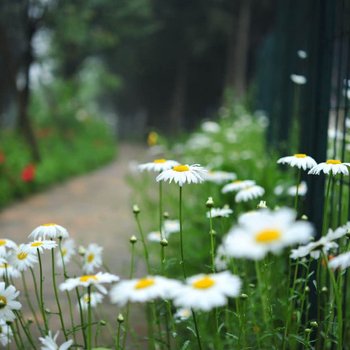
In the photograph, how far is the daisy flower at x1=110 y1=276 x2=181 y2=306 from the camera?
0.77m

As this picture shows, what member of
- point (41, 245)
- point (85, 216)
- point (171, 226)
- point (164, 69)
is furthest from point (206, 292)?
point (164, 69)

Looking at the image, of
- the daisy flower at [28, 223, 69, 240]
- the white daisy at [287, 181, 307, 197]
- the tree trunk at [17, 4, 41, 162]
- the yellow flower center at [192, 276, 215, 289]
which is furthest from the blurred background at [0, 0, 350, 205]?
the yellow flower center at [192, 276, 215, 289]

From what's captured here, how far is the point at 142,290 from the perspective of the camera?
2.61 ft

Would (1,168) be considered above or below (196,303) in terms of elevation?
below

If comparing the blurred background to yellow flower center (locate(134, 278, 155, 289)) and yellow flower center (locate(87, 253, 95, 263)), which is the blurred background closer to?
yellow flower center (locate(87, 253, 95, 263))

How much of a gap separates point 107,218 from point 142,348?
2751 mm

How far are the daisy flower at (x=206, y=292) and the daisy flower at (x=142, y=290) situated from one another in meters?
0.02

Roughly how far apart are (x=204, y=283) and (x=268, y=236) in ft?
0.59

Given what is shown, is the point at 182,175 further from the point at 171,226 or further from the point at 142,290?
the point at 171,226

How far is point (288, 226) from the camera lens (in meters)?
0.69

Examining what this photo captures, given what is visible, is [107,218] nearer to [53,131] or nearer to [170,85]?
[53,131]

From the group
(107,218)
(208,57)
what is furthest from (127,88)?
(107,218)

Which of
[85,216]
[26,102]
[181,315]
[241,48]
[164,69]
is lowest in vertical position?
[85,216]

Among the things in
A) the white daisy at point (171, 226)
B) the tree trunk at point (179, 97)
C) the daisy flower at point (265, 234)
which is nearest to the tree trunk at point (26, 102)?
the white daisy at point (171, 226)
